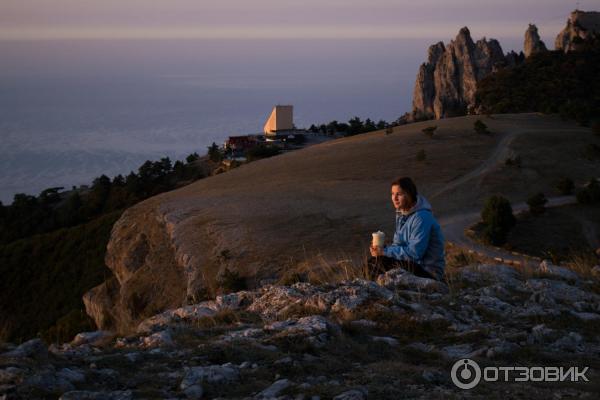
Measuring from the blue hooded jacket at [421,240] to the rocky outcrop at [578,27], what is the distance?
8235 centimetres

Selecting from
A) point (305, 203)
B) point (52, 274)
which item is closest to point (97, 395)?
point (305, 203)

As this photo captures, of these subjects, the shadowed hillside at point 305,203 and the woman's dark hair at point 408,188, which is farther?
the shadowed hillside at point 305,203

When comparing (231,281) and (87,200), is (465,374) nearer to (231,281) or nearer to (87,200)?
(231,281)

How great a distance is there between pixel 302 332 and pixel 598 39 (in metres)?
79.0

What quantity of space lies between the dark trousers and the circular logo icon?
2398 mm

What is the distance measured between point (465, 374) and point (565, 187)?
2843 centimetres

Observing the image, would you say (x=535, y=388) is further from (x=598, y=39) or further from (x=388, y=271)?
(x=598, y=39)

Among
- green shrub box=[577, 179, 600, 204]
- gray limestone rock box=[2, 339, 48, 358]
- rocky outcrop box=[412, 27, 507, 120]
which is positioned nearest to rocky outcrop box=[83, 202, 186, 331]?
green shrub box=[577, 179, 600, 204]

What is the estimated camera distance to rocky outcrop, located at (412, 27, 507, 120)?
84.3 meters

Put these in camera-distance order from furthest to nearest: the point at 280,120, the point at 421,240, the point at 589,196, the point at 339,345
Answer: the point at 280,120 < the point at 589,196 < the point at 421,240 < the point at 339,345

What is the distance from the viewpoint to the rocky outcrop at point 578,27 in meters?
83.6

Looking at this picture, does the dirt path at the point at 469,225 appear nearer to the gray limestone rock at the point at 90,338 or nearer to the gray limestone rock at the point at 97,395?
the gray limestone rock at the point at 90,338

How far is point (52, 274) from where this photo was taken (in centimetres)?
3841

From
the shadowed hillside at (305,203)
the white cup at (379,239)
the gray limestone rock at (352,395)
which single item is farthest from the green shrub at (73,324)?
the gray limestone rock at (352,395)
